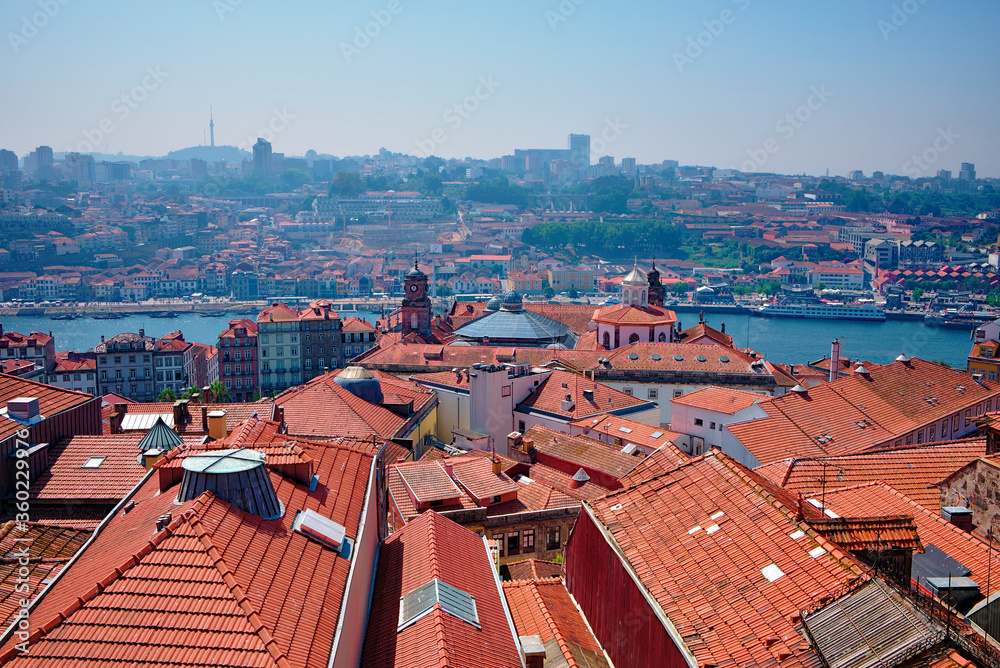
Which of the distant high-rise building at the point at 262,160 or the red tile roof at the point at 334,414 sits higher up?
the distant high-rise building at the point at 262,160

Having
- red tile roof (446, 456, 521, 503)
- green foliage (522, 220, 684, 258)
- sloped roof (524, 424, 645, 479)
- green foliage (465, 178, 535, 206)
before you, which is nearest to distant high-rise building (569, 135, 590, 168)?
green foliage (465, 178, 535, 206)

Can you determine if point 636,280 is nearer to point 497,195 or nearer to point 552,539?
point 552,539

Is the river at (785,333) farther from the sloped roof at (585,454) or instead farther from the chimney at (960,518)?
the chimney at (960,518)

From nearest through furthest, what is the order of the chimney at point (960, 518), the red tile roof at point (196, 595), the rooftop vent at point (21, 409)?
the red tile roof at point (196, 595) → the chimney at point (960, 518) → the rooftop vent at point (21, 409)

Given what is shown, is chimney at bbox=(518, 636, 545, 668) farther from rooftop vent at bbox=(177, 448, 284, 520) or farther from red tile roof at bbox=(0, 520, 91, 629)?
red tile roof at bbox=(0, 520, 91, 629)

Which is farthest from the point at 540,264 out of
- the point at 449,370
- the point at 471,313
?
the point at 449,370

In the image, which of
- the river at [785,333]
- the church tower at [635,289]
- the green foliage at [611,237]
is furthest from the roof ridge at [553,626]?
the green foliage at [611,237]
